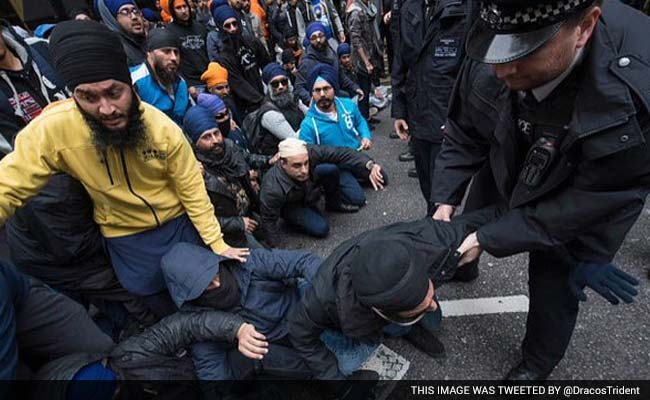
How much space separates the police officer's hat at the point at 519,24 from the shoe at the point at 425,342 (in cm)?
162

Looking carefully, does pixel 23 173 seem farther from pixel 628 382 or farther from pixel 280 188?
pixel 628 382

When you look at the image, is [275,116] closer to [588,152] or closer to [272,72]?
[272,72]

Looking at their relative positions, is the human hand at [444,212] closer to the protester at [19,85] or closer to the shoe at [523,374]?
the shoe at [523,374]

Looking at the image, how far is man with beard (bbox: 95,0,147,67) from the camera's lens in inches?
118

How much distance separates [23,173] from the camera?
1.50 m

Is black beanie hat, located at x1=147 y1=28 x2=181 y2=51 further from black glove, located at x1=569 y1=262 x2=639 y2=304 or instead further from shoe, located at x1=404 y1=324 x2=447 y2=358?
black glove, located at x1=569 y1=262 x2=639 y2=304

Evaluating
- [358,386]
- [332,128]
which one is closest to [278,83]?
[332,128]

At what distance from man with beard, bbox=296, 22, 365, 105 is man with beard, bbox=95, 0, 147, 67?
1.89m

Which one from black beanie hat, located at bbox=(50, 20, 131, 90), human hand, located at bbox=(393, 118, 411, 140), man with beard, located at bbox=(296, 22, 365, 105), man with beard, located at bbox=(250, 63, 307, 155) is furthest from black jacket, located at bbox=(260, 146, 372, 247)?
black beanie hat, located at bbox=(50, 20, 131, 90)

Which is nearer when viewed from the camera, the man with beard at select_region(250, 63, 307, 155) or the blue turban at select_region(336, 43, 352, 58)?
the man with beard at select_region(250, 63, 307, 155)

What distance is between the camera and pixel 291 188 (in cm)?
298

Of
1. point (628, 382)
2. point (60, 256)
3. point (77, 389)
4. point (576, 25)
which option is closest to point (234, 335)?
point (77, 389)

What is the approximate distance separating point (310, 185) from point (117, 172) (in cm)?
176

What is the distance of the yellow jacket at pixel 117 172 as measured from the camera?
59.5 inches
